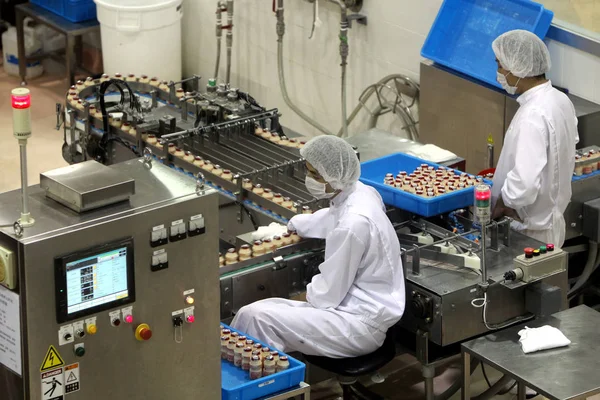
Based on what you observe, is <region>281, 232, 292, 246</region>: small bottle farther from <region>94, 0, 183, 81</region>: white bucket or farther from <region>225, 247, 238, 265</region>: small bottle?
<region>94, 0, 183, 81</region>: white bucket

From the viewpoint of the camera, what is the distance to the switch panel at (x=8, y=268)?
3.12m

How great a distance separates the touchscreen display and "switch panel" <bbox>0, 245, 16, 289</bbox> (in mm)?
144

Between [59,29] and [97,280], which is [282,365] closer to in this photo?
[97,280]

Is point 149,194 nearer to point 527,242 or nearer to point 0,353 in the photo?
point 0,353

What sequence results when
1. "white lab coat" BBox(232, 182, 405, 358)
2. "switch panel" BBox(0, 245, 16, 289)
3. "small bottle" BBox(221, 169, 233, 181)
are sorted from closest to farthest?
"switch panel" BBox(0, 245, 16, 289) → "white lab coat" BBox(232, 182, 405, 358) → "small bottle" BBox(221, 169, 233, 181)

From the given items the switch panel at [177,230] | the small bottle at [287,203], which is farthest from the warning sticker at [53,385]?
the small bottle at [287,203]

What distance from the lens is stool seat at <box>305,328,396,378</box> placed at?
416cm

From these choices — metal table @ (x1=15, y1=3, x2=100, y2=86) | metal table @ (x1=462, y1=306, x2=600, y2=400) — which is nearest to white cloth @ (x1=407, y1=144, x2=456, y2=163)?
metal table @ (x1=462, y1=306, x2=600, y2=400)

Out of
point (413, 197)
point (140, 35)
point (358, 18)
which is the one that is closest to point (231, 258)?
point (413, 197)

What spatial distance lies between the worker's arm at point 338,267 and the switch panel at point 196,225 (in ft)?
2.65

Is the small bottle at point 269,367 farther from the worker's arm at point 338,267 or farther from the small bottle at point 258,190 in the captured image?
the small bottle at point 258,190

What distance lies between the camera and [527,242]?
14.9ft

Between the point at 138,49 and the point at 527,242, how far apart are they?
353 cm

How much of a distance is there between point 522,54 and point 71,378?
2.40 metres
